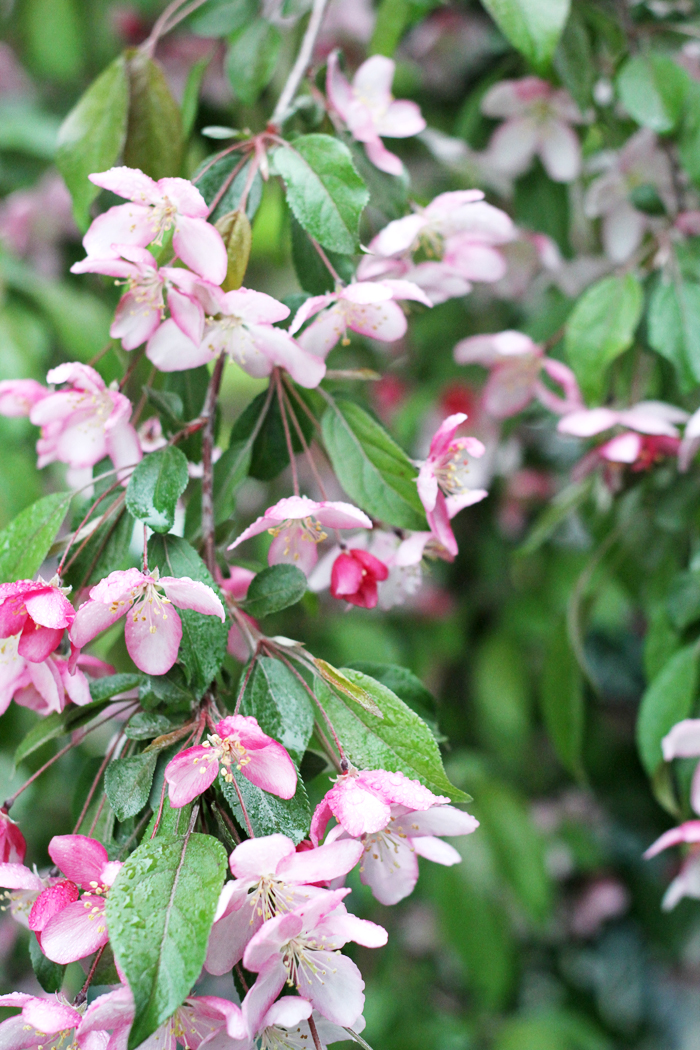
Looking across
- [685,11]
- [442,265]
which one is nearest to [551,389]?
[442,265]

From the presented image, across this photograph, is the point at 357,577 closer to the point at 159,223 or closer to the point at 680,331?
the point at 159,223

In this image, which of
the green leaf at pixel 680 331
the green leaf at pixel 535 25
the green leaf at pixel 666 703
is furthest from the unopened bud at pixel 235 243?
the green leaf at pixel 666 703

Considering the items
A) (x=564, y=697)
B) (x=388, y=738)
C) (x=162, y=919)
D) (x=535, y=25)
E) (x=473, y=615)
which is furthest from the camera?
(x=473, y=615)

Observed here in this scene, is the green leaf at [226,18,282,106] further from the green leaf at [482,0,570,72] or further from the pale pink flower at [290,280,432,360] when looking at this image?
the pale pink flower at [290,280,432,360]

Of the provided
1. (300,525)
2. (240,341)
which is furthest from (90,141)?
(300,525)

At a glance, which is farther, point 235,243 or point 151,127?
point 151,127

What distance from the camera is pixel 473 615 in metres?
1.96

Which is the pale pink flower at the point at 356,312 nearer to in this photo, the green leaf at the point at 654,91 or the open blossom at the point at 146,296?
the open blossom at the point at 146,296

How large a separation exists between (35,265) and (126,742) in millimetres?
1321

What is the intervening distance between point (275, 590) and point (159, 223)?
264mm

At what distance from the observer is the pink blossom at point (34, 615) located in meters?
0.57

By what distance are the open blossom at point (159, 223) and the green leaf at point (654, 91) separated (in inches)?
21.1

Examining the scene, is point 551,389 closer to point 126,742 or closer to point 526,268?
point 526,268

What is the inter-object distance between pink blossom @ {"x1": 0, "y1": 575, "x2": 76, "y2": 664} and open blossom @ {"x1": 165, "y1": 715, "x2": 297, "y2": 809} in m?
0.11
